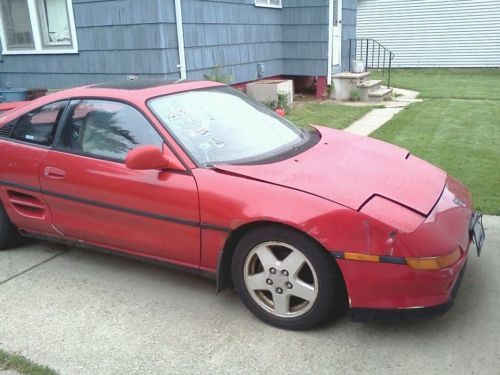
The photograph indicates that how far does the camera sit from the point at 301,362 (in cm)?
262

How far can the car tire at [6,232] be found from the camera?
404 cm

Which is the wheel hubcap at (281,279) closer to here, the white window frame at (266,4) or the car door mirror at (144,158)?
the car door mirror at (144,158)

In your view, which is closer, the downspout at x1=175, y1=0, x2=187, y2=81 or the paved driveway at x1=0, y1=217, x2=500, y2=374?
the paved driveway at x1=0, y1=217, x2=500, y2=374

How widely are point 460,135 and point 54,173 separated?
20.0 ft

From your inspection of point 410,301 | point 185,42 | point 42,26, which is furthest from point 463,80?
point 410,301

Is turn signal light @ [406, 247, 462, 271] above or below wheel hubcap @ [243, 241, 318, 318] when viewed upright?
above

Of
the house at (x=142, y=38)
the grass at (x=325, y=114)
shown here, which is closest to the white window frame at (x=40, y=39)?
the house at (x=142, y=38)

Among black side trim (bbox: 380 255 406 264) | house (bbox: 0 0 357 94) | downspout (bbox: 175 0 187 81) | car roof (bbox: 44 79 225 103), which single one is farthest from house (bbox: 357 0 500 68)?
black side trim (bbox: 380 255 406 264)

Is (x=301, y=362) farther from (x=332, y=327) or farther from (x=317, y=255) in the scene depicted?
(x=317, y=255)

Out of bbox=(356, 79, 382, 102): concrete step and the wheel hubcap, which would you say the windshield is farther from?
bbox=(356, 79, 382, 102): concrete step

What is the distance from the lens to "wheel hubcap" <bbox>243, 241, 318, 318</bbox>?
2.76 m

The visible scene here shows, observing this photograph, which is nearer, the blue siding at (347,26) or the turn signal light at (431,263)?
the turn signal light at (431,263)

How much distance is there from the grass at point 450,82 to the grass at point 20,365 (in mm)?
11047

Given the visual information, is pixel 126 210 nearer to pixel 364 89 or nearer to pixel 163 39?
pixel 163 39
